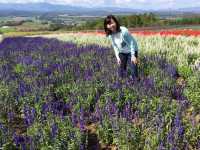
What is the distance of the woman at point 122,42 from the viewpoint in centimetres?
831

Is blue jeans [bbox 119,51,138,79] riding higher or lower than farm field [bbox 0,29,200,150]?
higher

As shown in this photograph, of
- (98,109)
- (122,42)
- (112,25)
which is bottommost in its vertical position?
(98,109)

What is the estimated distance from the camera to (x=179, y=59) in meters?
11.1

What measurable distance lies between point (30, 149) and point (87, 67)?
508 cm

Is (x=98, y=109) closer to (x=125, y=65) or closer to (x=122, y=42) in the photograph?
(x=122, y=42)

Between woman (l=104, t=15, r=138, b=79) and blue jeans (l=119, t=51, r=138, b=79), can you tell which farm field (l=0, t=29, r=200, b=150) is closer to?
blue jeans (l=119, t=51, r=138, b=79)

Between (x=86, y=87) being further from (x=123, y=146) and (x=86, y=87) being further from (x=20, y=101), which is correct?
(x=123, y=146)

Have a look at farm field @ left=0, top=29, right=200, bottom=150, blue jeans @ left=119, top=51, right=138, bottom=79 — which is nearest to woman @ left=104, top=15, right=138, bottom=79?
blue jeans @ left=119, top=51, right=138, bottom=79

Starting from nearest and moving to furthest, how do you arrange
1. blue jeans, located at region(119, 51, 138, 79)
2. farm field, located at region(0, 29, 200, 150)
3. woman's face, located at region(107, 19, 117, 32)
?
farm field, located at region(0, 29, 200, 150)
woman's face, located at region(107, 19, 117, 32)
blue jeans, located at region(119, 51, 138, 79)

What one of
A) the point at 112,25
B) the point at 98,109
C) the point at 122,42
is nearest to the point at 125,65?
the point at 122,42

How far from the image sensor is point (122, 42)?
8.79m

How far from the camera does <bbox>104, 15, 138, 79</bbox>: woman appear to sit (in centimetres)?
831

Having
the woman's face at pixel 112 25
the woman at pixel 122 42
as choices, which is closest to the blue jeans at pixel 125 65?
the woman at pixel 122 42

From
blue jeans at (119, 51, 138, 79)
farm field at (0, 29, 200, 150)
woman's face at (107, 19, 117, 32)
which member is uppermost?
woman's face at (107, 19, 117, 32)
